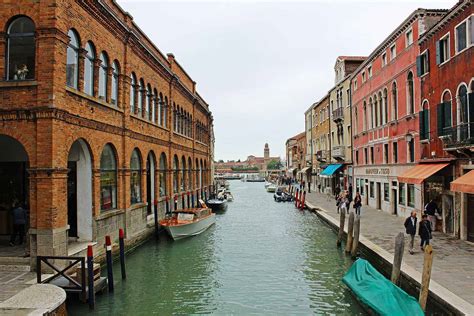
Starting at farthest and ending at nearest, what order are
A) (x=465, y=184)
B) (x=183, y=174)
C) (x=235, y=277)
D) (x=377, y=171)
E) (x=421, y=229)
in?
(x=183, y=174) → (x=377, y=171) → (x=235, y=277) → (x=421, y=229) → (x=465, y=184)

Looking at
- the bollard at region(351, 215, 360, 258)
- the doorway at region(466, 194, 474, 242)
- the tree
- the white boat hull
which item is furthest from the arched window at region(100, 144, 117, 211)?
the tree

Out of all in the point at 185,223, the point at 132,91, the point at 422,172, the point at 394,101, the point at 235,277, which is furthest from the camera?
the point at 394,101

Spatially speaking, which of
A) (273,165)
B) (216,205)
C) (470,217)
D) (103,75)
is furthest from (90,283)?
(273,165)

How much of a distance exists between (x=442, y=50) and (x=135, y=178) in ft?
43.8

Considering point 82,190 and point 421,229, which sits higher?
point 82,190

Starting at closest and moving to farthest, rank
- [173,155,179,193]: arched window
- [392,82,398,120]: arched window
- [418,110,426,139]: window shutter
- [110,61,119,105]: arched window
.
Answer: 1. [110,61,119,105]: arched window
2. [418,110,426,139]: window shutter
3. [392,82,398,120]: arched window
4. [173,155,179,193]: arched window

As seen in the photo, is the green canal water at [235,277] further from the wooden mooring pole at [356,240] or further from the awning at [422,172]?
the awning at [422,172]

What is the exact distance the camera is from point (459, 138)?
42.6 ft

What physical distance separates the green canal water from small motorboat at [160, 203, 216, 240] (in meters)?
0.37

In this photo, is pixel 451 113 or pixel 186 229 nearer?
pixel 451 113

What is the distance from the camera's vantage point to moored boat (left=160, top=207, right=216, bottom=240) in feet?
59.2

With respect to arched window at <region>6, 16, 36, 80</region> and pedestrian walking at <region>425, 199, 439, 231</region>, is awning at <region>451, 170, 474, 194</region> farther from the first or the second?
arched window at <region>6, 16, 36, 80</region>

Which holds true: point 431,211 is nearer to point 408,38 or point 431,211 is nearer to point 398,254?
point 398,254

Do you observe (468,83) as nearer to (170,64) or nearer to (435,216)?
(435,216)
